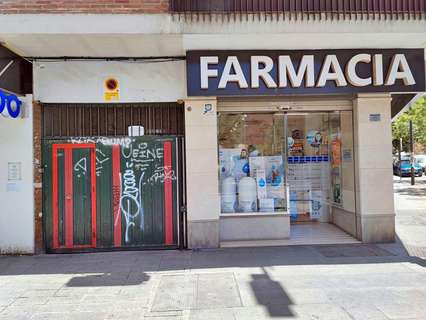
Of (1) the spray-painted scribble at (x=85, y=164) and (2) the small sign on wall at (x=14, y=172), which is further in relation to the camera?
(1) the spray-painted scribble at (x=85, y=164)

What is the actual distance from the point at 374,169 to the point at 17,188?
6843mm

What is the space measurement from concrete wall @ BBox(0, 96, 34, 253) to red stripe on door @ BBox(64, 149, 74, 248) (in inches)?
24.0

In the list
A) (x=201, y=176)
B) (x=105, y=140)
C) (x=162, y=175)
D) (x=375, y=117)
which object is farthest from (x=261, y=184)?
(x=105, y=140)

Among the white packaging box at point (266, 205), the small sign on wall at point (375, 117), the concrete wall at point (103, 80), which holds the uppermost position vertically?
the concrete wall at point (103, 80)

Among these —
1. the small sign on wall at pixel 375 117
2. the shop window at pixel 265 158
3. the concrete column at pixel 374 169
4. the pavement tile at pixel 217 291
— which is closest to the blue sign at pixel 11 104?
the shop window at pixel 265 158

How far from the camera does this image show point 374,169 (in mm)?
8945

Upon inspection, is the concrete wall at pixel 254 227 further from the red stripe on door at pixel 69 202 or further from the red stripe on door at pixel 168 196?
the red stripe on door at pixel 69 202

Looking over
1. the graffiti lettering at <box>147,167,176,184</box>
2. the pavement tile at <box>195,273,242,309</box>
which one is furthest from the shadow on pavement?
the graffiti lettering at <box>147,167,176,184</box>

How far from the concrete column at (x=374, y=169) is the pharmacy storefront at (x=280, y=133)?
20 mm

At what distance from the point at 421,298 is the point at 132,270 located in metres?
4.14

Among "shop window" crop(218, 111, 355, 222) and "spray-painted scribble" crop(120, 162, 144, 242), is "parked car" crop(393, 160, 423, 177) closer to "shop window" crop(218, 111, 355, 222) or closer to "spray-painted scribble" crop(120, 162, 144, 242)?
"shop window" crop(218, 111, 355, 222)

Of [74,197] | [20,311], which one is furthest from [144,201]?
[20,311]

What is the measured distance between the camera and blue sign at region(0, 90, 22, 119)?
300 inches

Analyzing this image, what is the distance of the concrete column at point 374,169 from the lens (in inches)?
351
